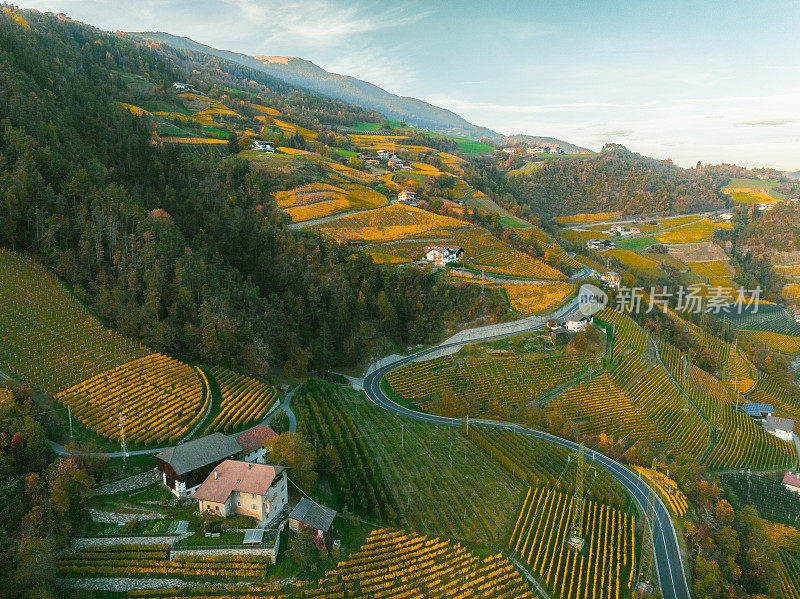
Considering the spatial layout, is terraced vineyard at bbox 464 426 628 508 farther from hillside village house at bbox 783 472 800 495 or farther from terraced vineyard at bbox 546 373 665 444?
hillside village house at bbox 783 472 800 495

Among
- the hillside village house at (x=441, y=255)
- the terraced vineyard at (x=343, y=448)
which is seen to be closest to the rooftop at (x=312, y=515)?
the terraced vineyard at (x=343, y=448)

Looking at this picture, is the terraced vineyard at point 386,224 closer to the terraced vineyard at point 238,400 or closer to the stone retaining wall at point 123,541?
the terraced vineyard at point 238,400

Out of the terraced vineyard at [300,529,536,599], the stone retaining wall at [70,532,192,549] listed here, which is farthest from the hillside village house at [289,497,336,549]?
the stone retaining wall at [70,532,192,549]

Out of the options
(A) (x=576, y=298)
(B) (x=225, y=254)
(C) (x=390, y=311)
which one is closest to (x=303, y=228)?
(B) (x=225, y=254)

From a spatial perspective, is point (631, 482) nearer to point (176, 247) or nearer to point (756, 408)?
point (756, 408)

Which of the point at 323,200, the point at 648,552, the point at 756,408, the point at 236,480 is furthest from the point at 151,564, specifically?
the point at 756,408

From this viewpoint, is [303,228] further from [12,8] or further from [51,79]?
[12,8]
